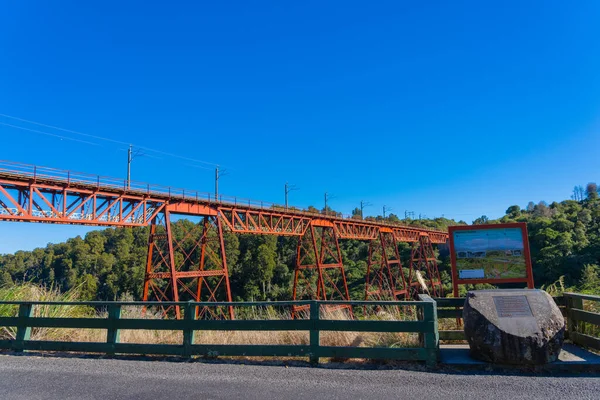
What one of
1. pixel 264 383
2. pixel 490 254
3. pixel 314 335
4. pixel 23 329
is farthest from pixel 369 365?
pixel 23 329

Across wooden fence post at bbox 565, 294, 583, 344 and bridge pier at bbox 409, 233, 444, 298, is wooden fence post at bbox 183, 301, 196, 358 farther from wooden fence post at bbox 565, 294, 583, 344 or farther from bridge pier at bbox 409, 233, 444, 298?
bridge pier at bbox 409, 233, 444, 298

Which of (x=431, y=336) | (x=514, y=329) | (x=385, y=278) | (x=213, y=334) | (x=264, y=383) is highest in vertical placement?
(x=385, y=278)

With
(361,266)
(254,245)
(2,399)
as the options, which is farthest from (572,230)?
(2,399)

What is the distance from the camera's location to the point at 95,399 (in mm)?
3691

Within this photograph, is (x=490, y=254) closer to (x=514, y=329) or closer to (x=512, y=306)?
(x=512, y=306)

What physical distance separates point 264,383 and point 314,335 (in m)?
1.01

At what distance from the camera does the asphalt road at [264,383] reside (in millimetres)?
3697

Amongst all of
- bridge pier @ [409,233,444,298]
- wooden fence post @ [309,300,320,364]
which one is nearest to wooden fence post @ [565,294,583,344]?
wooden fence post @ [309,300,320,364]

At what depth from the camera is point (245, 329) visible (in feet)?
16.6

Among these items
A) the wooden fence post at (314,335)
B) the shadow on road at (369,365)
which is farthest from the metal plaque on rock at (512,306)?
the wooden fence post at (314,335)

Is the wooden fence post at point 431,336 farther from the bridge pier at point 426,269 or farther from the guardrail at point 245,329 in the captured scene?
the bridge pier at point 426,269

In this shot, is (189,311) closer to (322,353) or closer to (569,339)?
(322,353)

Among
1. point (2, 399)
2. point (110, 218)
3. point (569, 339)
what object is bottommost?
point (2, 399)

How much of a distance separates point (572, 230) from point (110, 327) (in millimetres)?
50324
